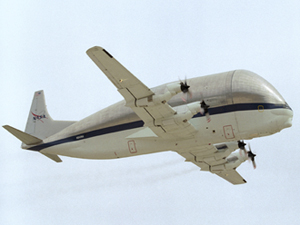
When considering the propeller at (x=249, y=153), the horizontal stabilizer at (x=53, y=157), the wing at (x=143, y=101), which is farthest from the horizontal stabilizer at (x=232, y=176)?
the horizontal stabilizer at (x=53, y=157)

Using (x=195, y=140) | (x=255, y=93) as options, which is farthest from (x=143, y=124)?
(x=255, y=93)

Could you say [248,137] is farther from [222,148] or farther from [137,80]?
[137,80]

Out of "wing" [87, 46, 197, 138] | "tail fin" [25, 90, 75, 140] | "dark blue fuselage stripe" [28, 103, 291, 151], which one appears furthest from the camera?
"tail fin" [25, 90, 75, 140]

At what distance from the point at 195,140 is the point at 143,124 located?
3.92 m

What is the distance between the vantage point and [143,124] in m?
30.4

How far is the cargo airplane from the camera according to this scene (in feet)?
84.1

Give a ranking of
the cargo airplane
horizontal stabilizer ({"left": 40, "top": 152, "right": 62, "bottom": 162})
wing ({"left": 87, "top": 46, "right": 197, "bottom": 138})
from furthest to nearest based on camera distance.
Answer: horizontal stabilizer ({"left": 40, "top": 152, "right": 62, "bottom": 162}), the cargo airplane, wing ({"left": 87, "top": 46, "right": 197, "bottom": 138})

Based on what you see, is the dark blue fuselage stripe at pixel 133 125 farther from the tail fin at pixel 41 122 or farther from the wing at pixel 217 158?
the wing at pixel 217 158

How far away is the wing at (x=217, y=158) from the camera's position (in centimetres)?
3256

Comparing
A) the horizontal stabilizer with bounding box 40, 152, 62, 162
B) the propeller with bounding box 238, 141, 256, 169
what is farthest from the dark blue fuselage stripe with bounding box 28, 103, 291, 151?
the propeller with bounding box 238, 141, 256, 169

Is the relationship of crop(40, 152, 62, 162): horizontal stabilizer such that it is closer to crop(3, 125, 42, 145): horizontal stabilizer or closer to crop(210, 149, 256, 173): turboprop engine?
crop(3, 125, 42, 145): horizontal stabilizer

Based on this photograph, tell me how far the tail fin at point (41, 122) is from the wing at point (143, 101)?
1073 cm

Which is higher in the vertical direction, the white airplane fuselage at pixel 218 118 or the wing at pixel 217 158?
the white airplane fuselage at pixel 218 118

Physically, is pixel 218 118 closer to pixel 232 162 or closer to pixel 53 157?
pixel 232 162
